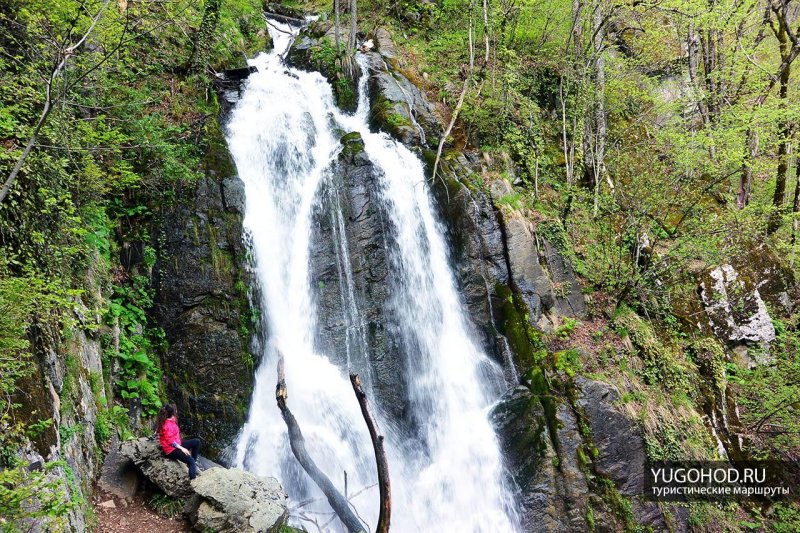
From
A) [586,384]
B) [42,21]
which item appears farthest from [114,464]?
[586,384]

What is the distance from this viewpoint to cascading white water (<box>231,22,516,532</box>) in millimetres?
7558

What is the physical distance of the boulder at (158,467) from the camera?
5.87 meters

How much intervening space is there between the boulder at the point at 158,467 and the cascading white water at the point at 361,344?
152cm

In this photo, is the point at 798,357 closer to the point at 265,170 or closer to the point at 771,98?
the point at 771,98

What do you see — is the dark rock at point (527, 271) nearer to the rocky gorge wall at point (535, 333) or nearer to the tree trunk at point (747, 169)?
the rocky gorge wall at point (535, 333)

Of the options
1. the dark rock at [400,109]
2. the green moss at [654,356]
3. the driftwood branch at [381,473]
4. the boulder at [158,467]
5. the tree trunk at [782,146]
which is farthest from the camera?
the dark rock at [400,109]

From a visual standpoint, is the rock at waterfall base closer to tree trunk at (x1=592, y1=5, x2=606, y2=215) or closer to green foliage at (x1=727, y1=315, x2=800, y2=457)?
green foliage at (x1=727, y1=315, x2=800, y2=457)

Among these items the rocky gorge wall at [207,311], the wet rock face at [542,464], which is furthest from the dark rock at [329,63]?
the wet rock face at [542,464]

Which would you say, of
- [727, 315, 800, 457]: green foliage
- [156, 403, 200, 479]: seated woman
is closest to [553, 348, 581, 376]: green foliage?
[727, 315, 800, 457]: green foliage

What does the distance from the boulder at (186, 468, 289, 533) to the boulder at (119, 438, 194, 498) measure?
357mm

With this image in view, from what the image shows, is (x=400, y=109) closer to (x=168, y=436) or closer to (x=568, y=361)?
(x=568, y=361)

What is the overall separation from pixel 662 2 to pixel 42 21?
1367 centimetres

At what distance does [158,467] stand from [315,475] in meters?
2.14

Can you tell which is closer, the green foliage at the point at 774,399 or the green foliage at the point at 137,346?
the green foliage at the point at 137,346
